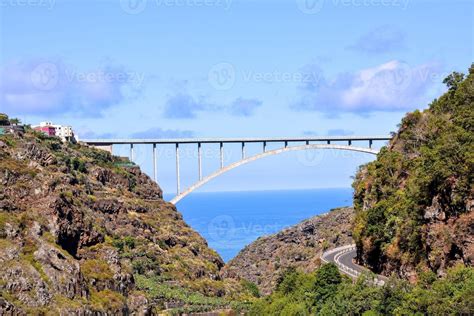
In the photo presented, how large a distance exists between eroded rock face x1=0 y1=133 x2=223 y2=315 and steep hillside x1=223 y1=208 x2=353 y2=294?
1733cm

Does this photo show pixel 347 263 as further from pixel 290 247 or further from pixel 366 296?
pixel 290 247

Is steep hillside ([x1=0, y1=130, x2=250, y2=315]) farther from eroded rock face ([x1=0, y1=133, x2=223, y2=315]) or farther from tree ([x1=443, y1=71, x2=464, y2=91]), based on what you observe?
tree ([x1=443, y1=71, x2=464, y2=91])

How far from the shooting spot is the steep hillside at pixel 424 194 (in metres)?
45.3

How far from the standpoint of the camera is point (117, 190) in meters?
98.3

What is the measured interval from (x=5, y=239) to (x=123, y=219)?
33029mm

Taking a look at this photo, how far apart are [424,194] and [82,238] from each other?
1086 inches

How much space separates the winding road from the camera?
5702 cm

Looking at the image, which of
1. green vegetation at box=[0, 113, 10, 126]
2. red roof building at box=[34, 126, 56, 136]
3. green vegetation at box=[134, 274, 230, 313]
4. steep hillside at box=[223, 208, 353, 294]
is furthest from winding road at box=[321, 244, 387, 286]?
red roof building at box=[34, 126, 56, 136]

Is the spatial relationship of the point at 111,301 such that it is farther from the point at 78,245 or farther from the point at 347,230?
the point at 347,230

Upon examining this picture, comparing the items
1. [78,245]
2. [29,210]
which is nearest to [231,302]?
[78,245]

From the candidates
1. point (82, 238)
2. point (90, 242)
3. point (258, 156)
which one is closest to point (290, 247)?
point (258, 156)

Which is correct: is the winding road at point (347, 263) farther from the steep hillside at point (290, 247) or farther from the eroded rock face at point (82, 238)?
the steep hillside at point (290, 247)

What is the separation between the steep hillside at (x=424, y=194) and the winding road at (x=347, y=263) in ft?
3.40

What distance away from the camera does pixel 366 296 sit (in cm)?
4766
